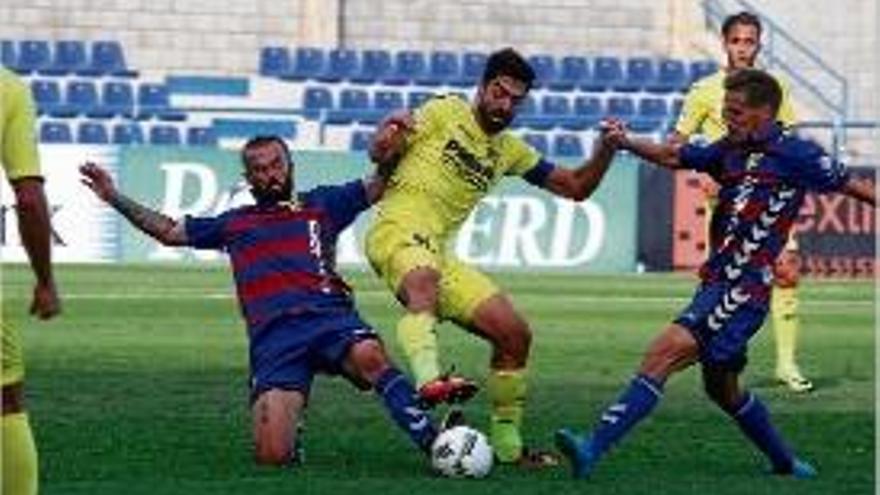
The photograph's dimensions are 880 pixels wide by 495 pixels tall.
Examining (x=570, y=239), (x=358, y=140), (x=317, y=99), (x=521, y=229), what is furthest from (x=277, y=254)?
(x=317, y=99)

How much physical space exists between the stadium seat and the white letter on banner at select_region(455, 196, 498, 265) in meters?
7.32

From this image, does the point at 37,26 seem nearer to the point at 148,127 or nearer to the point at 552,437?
the point at 148,127

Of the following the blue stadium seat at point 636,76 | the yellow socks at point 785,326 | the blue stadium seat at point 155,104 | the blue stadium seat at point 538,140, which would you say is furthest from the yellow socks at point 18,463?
the blue stadium seat at point 636,76

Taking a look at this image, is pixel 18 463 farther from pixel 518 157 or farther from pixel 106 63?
pixel 106 63

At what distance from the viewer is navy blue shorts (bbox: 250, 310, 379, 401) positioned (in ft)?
35.3

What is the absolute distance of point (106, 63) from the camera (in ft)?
122

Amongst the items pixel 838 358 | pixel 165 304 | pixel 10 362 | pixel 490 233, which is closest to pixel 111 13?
pixel 490 233

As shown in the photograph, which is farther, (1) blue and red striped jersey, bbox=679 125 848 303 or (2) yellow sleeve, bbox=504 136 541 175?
(2) yellow sleeve, bbox=504 136 541 175

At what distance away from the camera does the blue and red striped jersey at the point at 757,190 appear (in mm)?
10117

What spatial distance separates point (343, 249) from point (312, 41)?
8.89m

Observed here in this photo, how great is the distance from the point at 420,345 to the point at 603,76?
98.0ft

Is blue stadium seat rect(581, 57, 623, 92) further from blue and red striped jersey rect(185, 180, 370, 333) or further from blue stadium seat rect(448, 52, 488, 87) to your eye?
blue and red striped jersey rect(185, 180, 370, 333)

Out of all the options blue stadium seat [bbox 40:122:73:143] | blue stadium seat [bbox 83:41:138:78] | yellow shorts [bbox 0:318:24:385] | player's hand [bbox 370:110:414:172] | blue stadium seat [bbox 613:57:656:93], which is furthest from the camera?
blue stadium seat [bbox 613:57:656:93]

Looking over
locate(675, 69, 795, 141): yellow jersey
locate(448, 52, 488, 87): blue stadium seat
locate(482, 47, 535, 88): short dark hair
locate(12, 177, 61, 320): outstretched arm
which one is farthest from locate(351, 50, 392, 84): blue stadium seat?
locate(12, 177, 61, 320): outstretched arm
